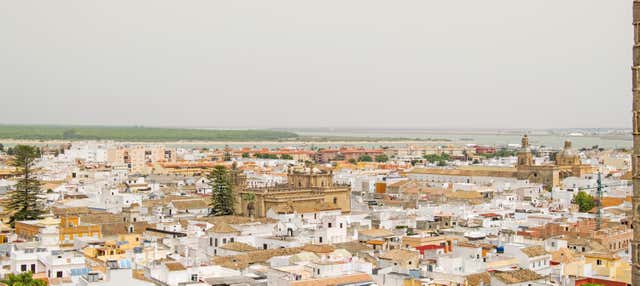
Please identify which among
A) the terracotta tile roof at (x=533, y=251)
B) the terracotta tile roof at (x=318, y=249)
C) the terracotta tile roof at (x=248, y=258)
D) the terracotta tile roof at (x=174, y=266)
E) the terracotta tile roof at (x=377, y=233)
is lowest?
the terracotta tile roof at (x=377, y=233)

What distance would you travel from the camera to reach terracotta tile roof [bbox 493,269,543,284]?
25938 mm

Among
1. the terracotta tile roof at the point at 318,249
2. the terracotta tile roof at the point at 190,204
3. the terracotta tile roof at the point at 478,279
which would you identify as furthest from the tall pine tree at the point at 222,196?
the terracotta tile roof at the point at 478,279

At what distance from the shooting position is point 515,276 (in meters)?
26.4

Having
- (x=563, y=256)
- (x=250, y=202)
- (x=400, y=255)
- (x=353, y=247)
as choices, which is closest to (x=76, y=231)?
(x=353, y=247)

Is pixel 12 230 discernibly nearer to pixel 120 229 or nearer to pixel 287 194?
pixel 120 229

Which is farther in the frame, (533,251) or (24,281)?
(533,251)

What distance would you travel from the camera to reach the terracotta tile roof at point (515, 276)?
2594 cm

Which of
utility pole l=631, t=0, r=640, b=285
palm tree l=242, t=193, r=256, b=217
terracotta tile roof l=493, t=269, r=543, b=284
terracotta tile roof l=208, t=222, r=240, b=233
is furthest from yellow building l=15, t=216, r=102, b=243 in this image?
utility pole l=631, t=0, r=640, b=285

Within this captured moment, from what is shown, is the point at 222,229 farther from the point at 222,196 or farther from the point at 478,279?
the point at 222,196

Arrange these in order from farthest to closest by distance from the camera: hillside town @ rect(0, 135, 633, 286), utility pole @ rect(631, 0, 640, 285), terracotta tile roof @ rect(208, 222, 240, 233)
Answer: terracotta tile roof @ rect(208, 222, 240, 233), hillside town @ rect(0, 135, 633, 286), utility pole @ rect(631, 0, 640, 285)

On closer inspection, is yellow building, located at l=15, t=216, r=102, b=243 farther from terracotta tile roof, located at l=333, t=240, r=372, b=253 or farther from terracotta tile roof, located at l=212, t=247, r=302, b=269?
terracotta tile roof, located at l=333, t=240, r=372, b=253

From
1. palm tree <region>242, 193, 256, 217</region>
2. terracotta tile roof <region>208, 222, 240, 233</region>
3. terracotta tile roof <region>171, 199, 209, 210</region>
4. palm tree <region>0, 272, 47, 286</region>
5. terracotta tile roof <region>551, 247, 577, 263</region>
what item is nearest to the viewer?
palm tree <region>0, 272, 47, 286</region>

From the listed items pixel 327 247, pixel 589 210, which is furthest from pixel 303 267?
pixel 589 210

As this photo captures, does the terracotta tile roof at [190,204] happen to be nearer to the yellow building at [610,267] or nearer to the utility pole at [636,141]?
the yellow building at [610,267]
